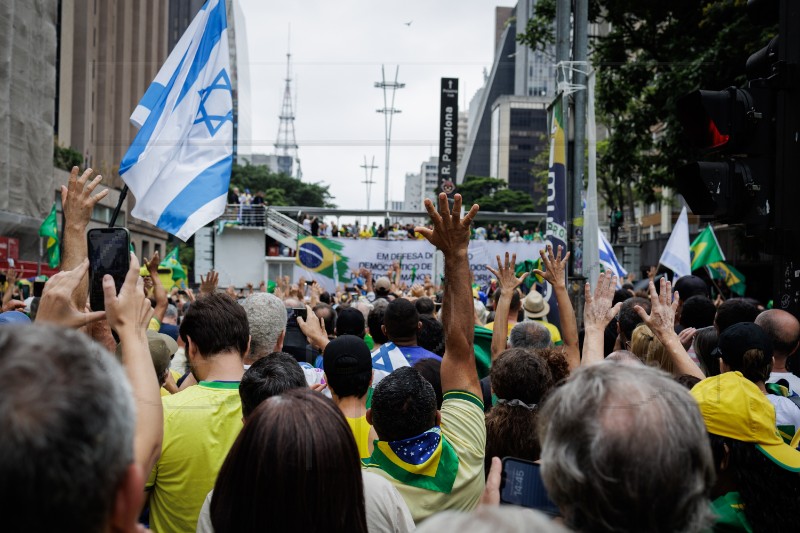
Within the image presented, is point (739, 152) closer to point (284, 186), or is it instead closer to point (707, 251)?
point (707, 251)

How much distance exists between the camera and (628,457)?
1688mm

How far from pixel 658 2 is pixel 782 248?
1421 centimetres

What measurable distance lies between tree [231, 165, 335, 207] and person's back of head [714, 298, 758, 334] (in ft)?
242

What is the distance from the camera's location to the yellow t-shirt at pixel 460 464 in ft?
9.39

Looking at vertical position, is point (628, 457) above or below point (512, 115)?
below

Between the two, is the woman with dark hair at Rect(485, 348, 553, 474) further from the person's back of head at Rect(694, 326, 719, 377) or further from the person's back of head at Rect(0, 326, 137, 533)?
the person's back of head at Rect(0, 326, 137, 533)

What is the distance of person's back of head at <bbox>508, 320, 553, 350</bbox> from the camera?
17.2 ft

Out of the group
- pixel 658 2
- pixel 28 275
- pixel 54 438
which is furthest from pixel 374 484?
pixel 28 275

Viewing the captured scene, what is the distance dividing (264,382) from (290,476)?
1150mm

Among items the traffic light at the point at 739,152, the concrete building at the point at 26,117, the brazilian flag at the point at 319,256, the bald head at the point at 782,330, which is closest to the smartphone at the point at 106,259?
the traffic light at the point at 739,152

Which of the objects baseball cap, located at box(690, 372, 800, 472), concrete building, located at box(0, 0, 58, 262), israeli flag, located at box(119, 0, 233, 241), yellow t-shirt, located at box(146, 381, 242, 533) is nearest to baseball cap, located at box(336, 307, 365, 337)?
israeli flag, located at box(119, 0, 233, 241)

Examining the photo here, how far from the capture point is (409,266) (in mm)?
21797

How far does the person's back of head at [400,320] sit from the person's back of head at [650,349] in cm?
147

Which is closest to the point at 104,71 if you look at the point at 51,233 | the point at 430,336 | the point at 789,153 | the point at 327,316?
the point at 51,233
